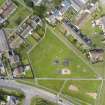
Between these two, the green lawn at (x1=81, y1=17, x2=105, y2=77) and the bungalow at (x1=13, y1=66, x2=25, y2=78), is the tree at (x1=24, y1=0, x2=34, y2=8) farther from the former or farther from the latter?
the bungalow at (x1=13, y1=66, x2=25, y2=78)

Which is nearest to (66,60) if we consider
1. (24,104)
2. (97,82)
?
(97,82)

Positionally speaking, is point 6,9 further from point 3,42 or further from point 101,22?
point 101,22

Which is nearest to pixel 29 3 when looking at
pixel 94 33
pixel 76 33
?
pixel 76 33

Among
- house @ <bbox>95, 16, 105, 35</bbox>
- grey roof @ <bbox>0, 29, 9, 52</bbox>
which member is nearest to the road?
grey roof @ <bbox>0, 29, 9, 52</bbox>

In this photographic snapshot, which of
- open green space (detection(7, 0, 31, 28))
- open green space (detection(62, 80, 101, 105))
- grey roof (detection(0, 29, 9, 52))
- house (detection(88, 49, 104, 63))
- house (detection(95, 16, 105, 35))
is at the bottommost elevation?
open green space (detection(62, 80, 101, 105))

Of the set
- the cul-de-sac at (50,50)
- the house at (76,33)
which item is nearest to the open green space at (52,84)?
the cul-de-sac at (50,50)

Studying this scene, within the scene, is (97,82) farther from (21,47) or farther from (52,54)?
(21,47)
